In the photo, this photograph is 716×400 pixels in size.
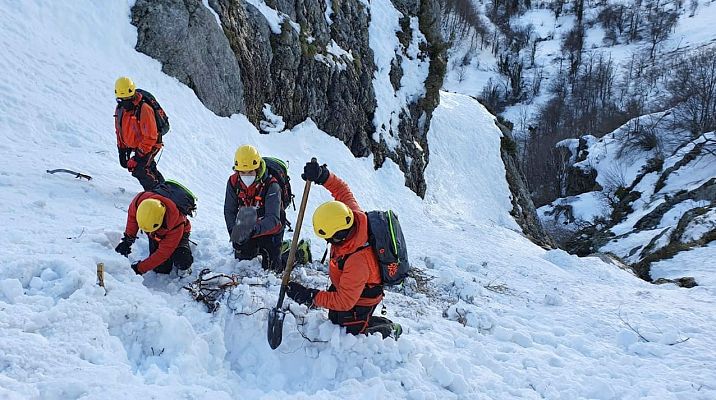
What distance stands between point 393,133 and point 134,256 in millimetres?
20298

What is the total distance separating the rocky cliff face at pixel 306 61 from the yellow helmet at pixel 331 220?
36.9 ft

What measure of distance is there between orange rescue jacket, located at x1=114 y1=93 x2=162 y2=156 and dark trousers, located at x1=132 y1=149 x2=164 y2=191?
0.10 m

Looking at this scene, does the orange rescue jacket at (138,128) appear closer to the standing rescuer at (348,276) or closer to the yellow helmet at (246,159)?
the yellow helmet at (246,159)

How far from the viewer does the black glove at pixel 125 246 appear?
5.49 meters

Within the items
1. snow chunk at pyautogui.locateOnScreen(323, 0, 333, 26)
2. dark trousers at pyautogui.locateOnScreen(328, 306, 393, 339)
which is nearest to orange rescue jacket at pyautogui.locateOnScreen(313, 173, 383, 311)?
dark trousers at pyautogui.locateOnScreen(328, 306, 393, 339)

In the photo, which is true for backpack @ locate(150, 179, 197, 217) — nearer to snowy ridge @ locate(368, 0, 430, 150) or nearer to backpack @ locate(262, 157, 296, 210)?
backpack @ locate(262, 157, 296, 210)

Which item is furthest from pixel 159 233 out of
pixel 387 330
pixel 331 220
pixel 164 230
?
pixel 387 330

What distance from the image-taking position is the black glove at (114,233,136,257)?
5.49 m

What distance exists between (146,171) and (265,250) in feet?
10.2

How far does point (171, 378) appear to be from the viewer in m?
3.90

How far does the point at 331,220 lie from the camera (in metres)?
4.54

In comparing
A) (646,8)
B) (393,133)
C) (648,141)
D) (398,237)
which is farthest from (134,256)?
(646,8)

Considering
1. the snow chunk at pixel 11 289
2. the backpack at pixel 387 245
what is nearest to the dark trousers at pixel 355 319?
the backpack at pixel 387 245

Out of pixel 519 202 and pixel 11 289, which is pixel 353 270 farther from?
Result: pixel 519 202
